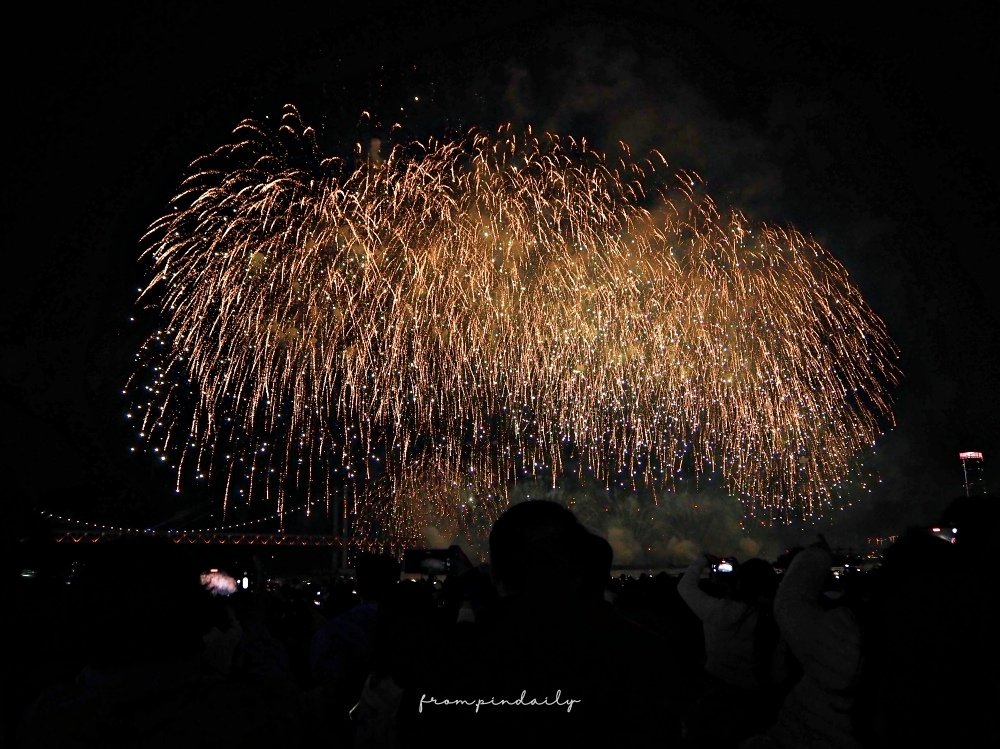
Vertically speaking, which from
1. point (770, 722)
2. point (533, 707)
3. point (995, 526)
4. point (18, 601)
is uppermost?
point (995, 526)

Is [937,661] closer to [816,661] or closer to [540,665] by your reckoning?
[816,661]

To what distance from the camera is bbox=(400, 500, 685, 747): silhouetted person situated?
250 cm

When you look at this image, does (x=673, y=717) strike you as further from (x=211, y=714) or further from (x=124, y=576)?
(x=124, y=576)

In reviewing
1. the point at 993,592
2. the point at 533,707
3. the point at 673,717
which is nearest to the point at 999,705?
the point at 993,592

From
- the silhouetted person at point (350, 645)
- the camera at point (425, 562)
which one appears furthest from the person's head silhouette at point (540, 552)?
the camera at point (425, 562)

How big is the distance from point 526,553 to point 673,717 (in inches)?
26.6

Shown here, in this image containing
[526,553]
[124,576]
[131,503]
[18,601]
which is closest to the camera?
[124,576]

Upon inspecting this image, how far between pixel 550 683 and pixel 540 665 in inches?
2.3

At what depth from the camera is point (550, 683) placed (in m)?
2.50

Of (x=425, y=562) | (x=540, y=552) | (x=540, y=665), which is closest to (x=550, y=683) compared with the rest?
(x=540, y=665)

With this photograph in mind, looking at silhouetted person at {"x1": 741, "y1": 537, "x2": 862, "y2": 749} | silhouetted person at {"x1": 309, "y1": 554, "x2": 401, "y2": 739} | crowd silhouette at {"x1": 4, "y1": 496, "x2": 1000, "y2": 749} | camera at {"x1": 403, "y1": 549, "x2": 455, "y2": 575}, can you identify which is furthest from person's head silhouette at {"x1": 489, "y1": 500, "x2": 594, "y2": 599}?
camera at {"x1": 403, "y1": 549, "x2": 455, "y2": 575}

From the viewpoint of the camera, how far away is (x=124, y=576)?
2.60 meters

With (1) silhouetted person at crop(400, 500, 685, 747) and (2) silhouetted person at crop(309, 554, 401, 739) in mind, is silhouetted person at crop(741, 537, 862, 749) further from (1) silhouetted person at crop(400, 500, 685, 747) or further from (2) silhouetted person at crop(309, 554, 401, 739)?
(2) silhouetted person at crop(309, 554, 401, 739)

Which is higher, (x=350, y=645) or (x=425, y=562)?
(x=425, y=562)
